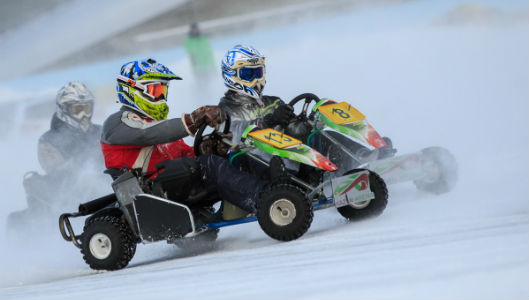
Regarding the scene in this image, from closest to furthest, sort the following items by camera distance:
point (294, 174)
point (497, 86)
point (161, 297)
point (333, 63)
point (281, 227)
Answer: point (161, 297)
point (281, 227)
point (294, 174)
point (497, 86)
point (333, 63)

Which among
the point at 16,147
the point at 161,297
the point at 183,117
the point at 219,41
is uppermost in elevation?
the point at 219,41

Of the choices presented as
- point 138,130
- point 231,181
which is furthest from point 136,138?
point 231,181

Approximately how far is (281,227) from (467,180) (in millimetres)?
2062

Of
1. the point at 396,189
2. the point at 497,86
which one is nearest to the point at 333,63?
the point at 497,86

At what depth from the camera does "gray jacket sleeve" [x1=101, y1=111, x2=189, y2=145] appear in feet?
16.1

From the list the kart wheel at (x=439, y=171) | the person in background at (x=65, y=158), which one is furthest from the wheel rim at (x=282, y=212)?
the person in background at (x=65, y=158)

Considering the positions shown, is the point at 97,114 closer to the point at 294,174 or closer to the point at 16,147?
the point at 16,147

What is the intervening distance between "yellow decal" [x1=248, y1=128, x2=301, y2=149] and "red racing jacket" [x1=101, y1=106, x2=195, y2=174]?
416 millimetres

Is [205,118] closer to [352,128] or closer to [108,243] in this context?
[108,243]

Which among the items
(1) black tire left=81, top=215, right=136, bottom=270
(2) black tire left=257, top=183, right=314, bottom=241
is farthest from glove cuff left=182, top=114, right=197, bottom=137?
(1) black tire left=81, top=215, right=136, bottom=270

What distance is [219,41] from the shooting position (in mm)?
12148

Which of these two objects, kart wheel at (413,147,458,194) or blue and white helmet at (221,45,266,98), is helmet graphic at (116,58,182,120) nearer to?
blue and white helmet at (221,45,266,98)

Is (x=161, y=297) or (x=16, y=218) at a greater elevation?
(x=16, y=218)

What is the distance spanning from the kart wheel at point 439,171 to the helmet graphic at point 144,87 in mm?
1911
